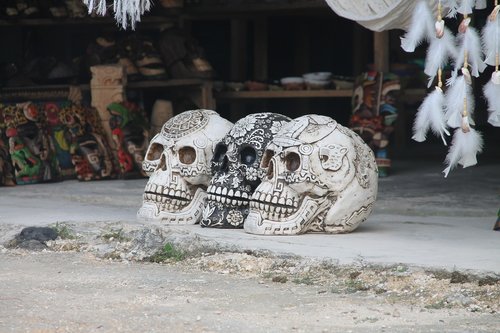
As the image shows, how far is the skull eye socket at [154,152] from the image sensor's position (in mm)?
7891

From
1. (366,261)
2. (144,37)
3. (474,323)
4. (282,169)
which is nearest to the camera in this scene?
(474,323)

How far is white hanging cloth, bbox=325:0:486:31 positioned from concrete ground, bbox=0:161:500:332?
4.37ft

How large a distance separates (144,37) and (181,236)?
4547 millimetres

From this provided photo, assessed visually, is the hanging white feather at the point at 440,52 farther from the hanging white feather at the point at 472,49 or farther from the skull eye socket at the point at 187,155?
the skull eye socket at the point at 187,155

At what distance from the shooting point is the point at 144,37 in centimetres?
1130

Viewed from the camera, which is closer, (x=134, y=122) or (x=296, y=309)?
(x=296, y=309)

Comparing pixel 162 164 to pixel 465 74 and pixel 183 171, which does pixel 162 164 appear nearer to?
pixel 183 171

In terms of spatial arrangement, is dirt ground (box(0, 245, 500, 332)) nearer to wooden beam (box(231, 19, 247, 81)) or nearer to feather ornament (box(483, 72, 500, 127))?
feather ornament (box(483, 72, 500, 127))

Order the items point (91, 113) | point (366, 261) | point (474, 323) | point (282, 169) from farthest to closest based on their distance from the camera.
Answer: point (91, 113), point (282, 169), point (366, 261), point (474, 323)

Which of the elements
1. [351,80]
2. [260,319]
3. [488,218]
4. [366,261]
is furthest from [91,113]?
[260,319]

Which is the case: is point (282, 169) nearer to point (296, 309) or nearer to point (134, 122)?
point (296, 309)

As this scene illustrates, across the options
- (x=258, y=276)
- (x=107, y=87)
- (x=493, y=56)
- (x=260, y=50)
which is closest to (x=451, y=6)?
(x=493, y=56)

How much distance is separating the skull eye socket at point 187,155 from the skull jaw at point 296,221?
75cm

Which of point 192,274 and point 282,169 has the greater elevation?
point 282,169
